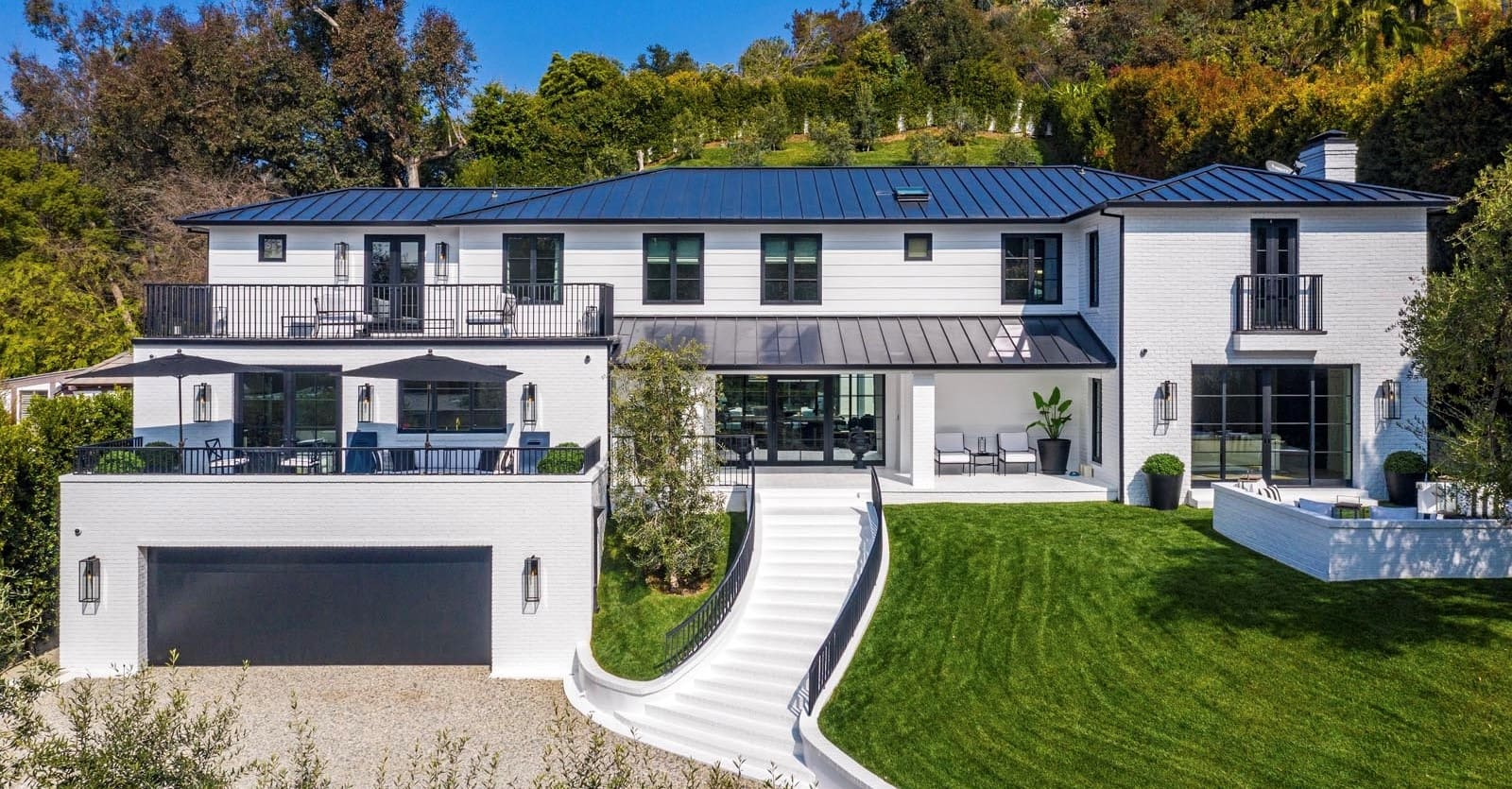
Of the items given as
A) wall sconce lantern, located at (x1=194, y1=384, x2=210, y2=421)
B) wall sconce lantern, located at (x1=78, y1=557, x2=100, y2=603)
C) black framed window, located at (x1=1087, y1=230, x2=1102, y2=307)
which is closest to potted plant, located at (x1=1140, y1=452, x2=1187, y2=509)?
black framed window, located at (x1=1087, y1=230, x2=1102, y2=307)

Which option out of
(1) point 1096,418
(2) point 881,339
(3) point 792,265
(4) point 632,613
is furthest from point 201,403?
(1) point 1096,418

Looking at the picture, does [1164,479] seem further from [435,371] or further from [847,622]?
[435,371]

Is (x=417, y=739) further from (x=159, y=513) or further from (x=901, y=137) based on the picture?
(x=901, y=137)

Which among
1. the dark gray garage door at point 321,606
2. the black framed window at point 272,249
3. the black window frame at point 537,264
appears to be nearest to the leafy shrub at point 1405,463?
the dark gray garage door at point 321,606

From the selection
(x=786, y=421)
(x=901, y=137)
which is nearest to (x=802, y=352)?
(x=786, y=421)

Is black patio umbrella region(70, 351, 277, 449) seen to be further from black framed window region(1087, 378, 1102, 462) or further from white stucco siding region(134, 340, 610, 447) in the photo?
black framed window region(1087, 378, 1102, 462)

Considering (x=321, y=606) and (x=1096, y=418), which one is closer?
(x=321, y=606)
